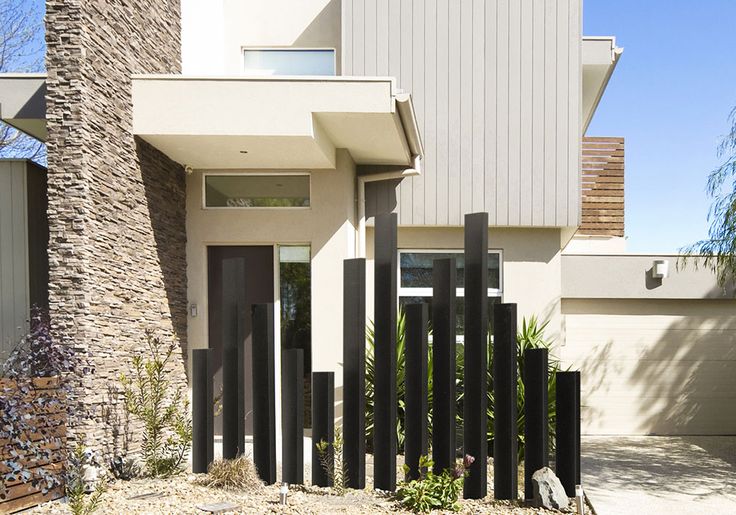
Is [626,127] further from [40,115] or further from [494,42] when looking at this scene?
[40,115]

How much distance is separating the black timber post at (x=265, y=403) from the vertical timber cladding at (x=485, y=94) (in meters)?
3.45

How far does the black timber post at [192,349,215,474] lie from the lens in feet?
18.5

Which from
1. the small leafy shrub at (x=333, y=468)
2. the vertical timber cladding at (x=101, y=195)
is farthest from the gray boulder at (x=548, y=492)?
the vertical timber cladding at (x=101, y=195)

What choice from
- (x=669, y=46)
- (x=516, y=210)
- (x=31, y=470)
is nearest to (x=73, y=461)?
(x=31, y=470)

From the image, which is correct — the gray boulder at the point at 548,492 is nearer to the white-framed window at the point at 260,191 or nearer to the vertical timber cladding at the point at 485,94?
the vertical timber cladding at the point at 485,94

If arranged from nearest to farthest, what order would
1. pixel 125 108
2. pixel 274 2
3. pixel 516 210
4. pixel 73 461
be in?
pixel 73 461 < pixel 125 108 < pixel 516 210 < pixel 274 2

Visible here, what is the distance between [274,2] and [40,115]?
3868 mm

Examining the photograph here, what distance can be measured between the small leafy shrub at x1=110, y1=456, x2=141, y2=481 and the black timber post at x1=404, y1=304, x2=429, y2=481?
2574 millimetres

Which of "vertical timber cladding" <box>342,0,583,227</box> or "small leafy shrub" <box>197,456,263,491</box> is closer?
"small leafy shrub" <box>197,456,263,491</box>

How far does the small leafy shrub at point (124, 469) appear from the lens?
18.7 feet

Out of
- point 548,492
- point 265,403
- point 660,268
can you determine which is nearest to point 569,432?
point 548,492

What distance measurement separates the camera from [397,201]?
843 cm

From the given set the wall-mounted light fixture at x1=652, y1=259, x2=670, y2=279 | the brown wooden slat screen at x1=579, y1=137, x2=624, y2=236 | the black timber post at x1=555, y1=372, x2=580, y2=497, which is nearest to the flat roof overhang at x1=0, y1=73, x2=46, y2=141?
the black timber post at x1=555, y1=372, x2=580, y2=497

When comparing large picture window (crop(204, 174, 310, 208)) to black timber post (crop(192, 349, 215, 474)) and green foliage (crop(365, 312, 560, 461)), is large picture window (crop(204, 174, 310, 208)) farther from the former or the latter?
black timber post (crop(192, 349, 215, 474))
